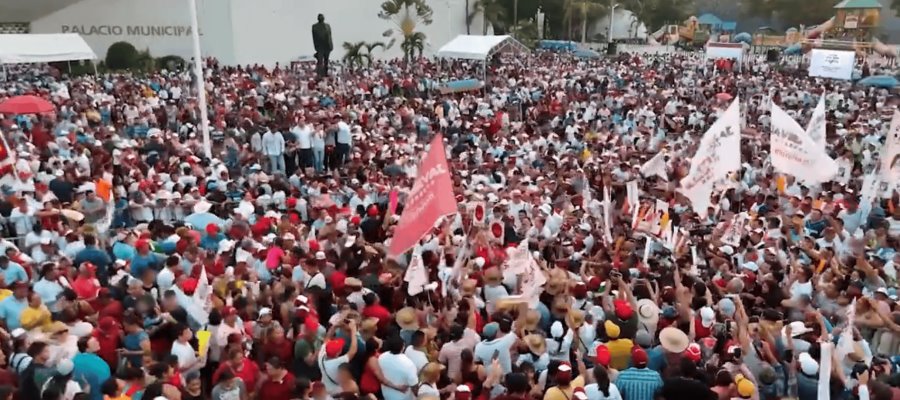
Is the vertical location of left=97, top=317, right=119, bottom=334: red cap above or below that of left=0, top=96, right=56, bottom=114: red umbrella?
below

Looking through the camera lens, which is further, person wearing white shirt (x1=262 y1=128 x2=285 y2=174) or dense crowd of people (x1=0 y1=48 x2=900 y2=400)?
person wearing white shirt (x1=262 y1=128 x2=285 y2=174)

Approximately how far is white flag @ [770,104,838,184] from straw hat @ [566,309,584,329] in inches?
229

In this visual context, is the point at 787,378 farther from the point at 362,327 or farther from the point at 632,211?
the point at 632,211

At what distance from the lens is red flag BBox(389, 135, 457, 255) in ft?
20.7

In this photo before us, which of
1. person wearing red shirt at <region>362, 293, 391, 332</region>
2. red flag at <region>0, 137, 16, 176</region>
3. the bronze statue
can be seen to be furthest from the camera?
the bronze statue

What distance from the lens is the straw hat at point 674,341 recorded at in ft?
18.0

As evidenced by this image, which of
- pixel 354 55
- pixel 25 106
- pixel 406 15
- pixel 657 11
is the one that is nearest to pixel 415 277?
pixel 25 106

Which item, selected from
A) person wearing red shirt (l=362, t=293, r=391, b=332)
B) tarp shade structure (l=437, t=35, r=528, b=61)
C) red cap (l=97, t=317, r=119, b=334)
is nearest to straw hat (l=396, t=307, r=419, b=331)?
person wearing red shirt (l=362, t=293, r=391, b=332)

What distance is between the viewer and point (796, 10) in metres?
58.6

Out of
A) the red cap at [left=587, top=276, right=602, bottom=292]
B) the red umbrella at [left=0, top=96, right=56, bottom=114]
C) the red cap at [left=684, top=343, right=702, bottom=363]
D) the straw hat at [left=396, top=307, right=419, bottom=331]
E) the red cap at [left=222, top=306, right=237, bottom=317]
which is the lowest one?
the red cap at [left=587, top=276, right=602, bottom=292]

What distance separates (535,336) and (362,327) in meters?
1.19

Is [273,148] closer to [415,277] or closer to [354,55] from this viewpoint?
[415,277]

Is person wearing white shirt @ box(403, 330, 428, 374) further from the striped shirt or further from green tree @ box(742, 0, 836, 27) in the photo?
green tree @ box(742, 0, 836, 27)

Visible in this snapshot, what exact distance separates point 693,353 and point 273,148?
10036 millimetres
